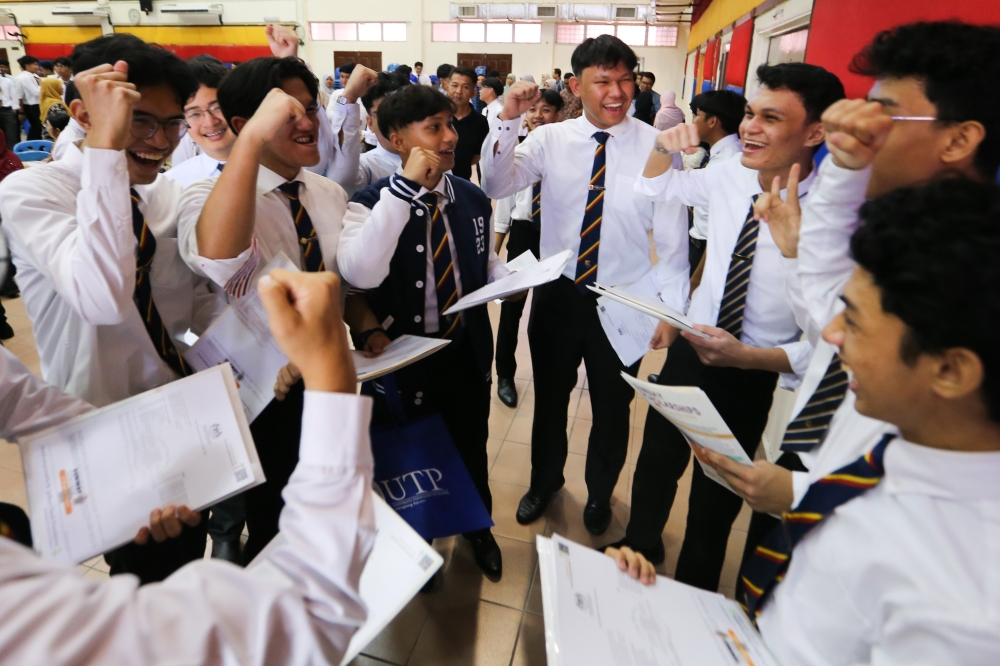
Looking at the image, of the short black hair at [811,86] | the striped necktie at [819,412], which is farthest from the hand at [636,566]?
the short black hair at [811,86]

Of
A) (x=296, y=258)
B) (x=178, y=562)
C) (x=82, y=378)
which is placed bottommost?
(x=178, y=562)

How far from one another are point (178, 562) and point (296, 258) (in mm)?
933

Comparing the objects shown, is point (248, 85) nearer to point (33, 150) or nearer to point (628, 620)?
point (628, 620)

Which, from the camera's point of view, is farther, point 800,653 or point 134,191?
point 134,191

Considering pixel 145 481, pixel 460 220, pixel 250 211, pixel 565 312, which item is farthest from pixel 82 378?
pixel 565 312

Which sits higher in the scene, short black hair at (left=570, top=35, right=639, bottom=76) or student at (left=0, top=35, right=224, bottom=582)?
short black hair at (left=570, top=35, right=639, bottom=76)

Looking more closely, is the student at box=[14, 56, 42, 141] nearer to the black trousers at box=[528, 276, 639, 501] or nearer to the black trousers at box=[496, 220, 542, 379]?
the black trousers at box=[496, 220, 542, 379]

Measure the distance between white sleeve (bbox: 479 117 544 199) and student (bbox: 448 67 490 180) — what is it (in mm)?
2097

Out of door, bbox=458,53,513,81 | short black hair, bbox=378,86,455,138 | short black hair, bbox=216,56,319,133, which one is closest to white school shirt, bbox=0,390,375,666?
short black hair, bbox=216,56,319,133

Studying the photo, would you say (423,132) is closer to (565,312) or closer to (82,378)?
(565,312)

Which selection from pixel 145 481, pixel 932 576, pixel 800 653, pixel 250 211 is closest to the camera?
pixel 932 576

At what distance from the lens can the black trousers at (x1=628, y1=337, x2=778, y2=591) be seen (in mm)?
1791

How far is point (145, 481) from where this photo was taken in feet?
3.61

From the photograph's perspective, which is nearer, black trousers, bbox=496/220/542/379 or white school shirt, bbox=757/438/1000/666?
white school shirt, bbox=757/438/1000/666
